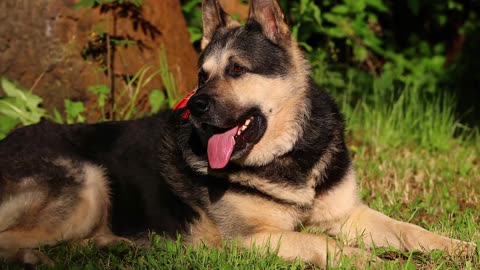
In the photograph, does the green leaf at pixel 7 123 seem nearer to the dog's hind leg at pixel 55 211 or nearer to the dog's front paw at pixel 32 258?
the dog's hind leg at pixel 55 211

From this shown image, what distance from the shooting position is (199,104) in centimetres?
436

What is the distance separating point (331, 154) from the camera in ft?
15.7

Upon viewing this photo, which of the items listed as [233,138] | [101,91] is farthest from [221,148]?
[101,91]

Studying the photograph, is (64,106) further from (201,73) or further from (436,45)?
(436,45)

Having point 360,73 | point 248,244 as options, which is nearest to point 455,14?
point 360,73

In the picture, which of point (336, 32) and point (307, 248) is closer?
point (307, 248)

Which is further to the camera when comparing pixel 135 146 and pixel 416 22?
pixel 416 22

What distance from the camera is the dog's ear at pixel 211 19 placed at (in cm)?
512

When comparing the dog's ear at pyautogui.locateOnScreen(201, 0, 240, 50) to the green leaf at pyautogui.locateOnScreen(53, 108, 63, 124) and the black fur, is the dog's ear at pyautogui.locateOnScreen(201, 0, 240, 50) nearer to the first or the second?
the black fur

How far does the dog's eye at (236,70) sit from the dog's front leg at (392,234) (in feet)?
4.31

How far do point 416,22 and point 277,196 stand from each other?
6.68 m

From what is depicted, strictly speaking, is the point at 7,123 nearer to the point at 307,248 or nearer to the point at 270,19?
the point at 270,19

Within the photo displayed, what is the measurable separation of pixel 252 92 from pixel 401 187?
2171 mm

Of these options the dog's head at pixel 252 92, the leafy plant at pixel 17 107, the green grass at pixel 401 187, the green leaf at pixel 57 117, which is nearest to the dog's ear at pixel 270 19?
the dog's head at pixel 252 92
